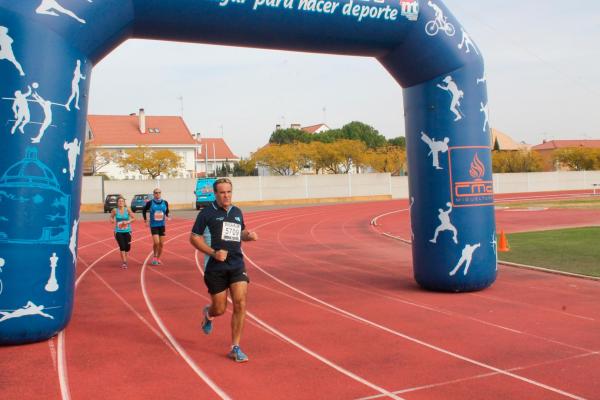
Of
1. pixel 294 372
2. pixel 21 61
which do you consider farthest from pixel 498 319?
pixel 21 61

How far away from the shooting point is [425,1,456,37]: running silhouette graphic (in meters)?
9.57

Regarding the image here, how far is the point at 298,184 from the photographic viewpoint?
51625 mm

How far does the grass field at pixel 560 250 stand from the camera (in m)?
12.5

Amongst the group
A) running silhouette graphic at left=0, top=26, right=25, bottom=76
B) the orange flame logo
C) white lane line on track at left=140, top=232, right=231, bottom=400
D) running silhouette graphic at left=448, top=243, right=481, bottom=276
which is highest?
running silhouette graphic at left=0, top=26, right=25, bottom=76

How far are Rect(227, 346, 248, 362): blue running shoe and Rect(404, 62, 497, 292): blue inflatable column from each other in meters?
4.60

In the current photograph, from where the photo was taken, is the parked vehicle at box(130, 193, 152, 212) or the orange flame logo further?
the parked vehicle at box(130, 193, 152, 212)

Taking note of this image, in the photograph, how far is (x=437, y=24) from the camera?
9.60 m

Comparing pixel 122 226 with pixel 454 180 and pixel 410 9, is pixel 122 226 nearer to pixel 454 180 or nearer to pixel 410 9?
pixel 454 180

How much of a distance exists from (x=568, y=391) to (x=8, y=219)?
6008mm

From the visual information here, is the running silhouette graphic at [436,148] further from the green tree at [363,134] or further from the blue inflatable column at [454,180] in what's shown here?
the green tree at [363,134]

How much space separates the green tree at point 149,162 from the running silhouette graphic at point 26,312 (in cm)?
5354

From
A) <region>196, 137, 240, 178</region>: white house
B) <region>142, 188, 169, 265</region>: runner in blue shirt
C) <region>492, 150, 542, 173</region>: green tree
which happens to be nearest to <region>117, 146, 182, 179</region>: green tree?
<region>196, 137, 240, 178</region>: white house

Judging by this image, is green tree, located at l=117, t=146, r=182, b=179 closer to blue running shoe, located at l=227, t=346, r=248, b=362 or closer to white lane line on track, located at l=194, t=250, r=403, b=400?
white lane line on track, located at l=194, t=250, r=403, b=400

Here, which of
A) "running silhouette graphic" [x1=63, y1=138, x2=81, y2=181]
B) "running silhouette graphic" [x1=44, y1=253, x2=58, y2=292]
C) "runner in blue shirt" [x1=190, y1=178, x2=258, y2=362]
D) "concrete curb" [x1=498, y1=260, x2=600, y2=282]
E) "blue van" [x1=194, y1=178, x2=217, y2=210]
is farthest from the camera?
"blue van" [x1=194, y1=178, x2=217, y2=210]
